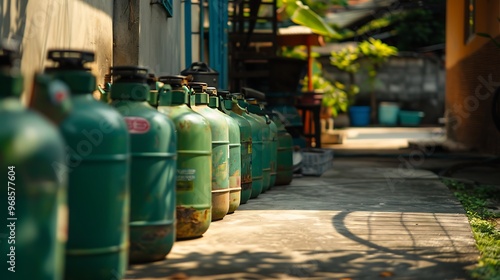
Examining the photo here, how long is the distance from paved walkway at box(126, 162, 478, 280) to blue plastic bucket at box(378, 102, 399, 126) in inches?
762

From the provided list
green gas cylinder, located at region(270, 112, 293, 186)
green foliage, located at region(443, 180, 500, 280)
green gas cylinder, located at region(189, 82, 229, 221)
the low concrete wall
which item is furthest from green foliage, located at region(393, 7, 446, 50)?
green gas cylinder, located at region(189, 82, 229, 221)

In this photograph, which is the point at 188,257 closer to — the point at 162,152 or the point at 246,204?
the point at 162,152

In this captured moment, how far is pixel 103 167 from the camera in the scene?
385 cm

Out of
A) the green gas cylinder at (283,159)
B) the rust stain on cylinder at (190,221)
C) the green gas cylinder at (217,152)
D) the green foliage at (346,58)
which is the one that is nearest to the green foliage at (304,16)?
the green gas cylinder at (283,159)

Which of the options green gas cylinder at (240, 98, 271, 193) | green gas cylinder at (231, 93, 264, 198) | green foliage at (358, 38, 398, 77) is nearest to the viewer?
green gas cylinder at (231, 93, 264, 198)

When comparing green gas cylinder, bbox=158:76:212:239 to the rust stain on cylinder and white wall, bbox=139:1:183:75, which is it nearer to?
the rust stain on cylinder

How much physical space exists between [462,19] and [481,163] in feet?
20.9

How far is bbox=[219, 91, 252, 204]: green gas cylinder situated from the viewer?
7406 mm

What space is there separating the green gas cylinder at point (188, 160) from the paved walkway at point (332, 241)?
17 centimetres

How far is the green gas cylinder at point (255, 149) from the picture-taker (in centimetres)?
796

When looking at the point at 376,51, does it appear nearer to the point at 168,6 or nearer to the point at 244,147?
the point at 168,6

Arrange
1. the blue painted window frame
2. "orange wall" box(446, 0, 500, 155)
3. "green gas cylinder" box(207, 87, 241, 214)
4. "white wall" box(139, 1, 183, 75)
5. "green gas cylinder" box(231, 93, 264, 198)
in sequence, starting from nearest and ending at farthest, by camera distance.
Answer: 1. "green gas cylinder" box(207, 87, 241, 214)
2. "white wall" box(139, 1, 183, 75)
3. "green gas cylinder" box(231, 93, 264, 198)
4. the blue painted window frame
5. "orange wall" box(446, 0, 500, 155)

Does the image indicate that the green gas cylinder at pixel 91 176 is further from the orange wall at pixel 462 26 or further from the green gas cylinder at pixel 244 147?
the orange wall at pixel 462 26

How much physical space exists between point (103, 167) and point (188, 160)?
1576 millimetres
